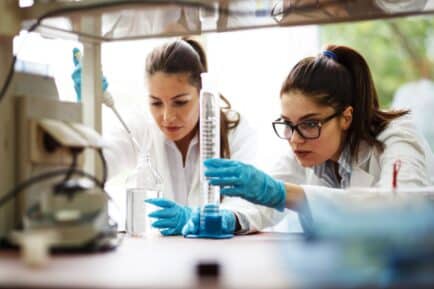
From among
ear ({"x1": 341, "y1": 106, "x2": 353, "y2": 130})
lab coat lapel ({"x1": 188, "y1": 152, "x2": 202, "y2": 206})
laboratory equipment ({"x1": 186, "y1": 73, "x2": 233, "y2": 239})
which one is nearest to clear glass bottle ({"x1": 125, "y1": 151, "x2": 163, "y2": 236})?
laboratory equipment ({"x1": 186, "y1": 73, "x2": 233, "y2": 239})

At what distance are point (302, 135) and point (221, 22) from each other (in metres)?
0.64

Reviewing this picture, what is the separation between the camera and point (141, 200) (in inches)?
64.9

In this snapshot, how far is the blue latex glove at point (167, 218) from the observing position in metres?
1.62

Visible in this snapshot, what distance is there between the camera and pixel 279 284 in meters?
0.74

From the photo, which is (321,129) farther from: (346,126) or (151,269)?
(151,269)

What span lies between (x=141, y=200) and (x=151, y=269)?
76 centimetres

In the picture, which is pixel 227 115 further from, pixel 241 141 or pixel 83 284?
pixel 83 284

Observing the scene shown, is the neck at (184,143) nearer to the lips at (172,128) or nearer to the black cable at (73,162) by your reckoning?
the lips at (172,128)

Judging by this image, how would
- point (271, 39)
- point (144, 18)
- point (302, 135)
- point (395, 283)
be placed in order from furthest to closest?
point (271, 39) → point (302, 135) → point (144, 18) → point (395, 283)

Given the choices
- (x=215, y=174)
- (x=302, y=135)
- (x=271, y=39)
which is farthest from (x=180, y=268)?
(x=271, y=39)

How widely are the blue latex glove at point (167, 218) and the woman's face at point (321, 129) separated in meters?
0.50

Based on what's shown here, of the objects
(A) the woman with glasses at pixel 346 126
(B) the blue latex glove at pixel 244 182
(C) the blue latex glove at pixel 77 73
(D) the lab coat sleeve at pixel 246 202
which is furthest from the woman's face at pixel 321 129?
(C) the blue latex glove at pixel 77 73

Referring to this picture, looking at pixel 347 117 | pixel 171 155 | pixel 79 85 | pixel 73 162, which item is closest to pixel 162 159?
pixel 171 155

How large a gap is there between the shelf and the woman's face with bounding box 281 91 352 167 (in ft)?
1.57
